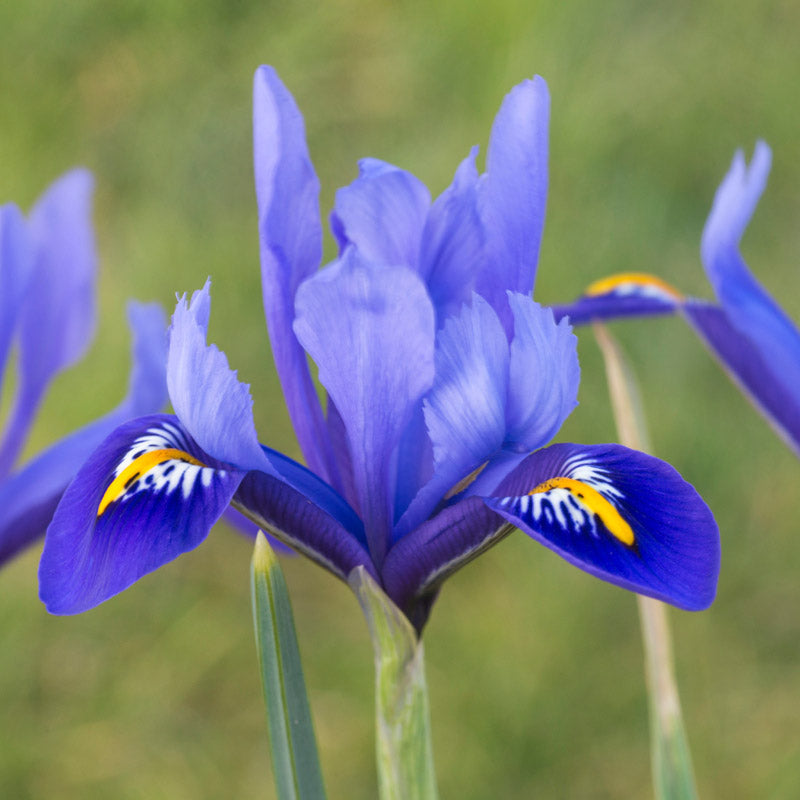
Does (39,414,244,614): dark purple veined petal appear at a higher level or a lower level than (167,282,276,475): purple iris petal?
lower

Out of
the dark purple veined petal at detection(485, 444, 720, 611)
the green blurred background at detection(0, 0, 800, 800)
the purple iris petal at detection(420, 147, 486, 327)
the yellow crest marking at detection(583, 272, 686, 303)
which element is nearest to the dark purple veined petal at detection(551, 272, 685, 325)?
the yellow crest marking at detection(583, 272, 686, 303)

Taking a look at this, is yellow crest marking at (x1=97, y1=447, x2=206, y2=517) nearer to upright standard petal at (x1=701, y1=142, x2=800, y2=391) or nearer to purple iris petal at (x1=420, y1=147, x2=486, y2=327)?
purple iris petal at (x1=420, y1=147, x2=486, y2=327)

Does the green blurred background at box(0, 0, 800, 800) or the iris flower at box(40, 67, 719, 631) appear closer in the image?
the iris flower at box(40, 67, 719, 631)

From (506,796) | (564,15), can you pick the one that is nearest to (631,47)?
(564,15)

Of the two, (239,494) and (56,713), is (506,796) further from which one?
(239,494)

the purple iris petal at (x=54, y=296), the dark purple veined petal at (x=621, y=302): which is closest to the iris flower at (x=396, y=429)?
the dark purple veined petal at (x=621, y=302)

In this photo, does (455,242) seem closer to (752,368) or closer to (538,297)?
(752,368)
